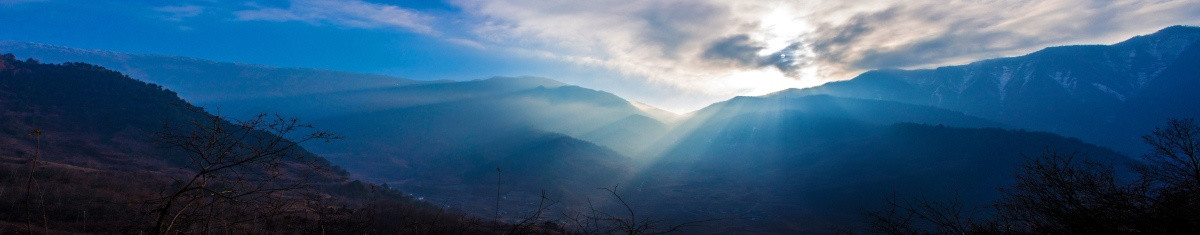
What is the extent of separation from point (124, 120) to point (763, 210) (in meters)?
64.6

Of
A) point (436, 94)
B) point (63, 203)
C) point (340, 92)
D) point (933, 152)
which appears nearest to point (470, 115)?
point (436, 94)

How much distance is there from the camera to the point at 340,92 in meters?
168

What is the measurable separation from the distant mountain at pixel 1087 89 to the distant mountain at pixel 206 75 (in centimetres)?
16754

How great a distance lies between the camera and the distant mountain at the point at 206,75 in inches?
5846

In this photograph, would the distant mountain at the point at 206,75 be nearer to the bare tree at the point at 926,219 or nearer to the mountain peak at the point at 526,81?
the mountain peak at the point at 526,81

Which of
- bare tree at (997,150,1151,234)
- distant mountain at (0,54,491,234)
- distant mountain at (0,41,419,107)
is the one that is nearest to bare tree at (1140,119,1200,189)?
bare tree at (997,150,1151,234)

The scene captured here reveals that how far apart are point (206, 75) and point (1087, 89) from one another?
268 m

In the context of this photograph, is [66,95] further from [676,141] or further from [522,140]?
[676,141]

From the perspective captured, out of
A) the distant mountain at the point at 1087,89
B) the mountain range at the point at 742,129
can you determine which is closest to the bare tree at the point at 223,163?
the mountain range at the point at 742,129

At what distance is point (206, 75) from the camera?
165 meters

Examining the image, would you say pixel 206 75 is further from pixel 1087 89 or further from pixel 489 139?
pixel 1087 89

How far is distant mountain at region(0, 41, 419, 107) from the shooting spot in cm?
14850

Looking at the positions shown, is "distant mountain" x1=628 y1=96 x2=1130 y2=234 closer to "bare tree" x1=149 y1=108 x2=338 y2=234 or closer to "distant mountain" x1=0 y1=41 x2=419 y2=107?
"bare tree" x1=149 y1=108 x2=338 y2=234

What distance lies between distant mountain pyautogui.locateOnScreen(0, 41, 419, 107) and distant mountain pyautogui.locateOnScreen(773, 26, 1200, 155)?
167544mm
